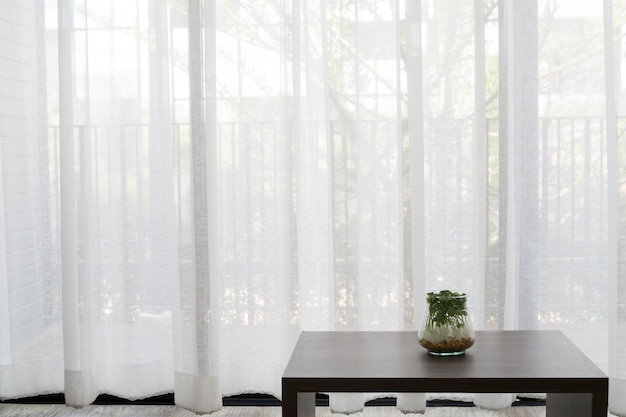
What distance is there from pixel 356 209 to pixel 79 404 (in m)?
1.45

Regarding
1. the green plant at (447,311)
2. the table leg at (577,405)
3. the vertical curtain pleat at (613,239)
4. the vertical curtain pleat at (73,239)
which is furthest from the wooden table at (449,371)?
the vertical curtain pleat at (73,239)

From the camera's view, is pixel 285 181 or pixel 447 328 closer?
pixel 447 328

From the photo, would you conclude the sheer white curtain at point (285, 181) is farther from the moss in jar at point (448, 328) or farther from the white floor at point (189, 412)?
the moss in jar at point (448, 328)

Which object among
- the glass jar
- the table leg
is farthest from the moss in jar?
the table leg

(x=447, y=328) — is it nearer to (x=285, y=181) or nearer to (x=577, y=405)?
(x=577, y=405)

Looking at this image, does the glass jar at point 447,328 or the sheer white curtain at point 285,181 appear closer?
the glass jar at point 447,328

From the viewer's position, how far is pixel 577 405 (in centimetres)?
209

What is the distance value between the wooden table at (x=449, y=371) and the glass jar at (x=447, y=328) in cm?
3

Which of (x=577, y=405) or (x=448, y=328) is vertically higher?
(x=448, y=328)

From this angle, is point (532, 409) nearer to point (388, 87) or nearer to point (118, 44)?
point (388, 87)

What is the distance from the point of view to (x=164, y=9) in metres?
3.02

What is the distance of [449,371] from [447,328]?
16cm

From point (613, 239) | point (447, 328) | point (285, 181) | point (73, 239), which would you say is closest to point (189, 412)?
point (73, 239)

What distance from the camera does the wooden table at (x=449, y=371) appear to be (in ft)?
6.39
